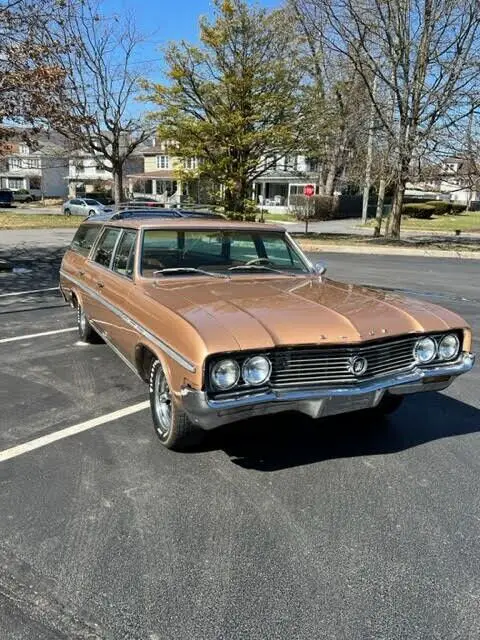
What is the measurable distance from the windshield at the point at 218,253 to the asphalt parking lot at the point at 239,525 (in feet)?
4.03

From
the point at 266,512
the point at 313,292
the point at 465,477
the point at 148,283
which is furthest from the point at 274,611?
the point at 148,283

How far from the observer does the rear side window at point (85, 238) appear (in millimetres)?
6328

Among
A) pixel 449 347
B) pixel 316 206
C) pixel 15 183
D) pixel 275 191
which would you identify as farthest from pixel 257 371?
pixel 15 183

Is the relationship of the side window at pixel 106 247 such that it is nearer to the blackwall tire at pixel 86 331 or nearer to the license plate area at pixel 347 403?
the blackwall tire at pixel 86 331

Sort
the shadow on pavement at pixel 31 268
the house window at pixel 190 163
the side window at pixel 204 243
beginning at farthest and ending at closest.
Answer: the house window at pixel 190 163
the shadow on pavement at pixel 31 268
the side window at pixel 204 243

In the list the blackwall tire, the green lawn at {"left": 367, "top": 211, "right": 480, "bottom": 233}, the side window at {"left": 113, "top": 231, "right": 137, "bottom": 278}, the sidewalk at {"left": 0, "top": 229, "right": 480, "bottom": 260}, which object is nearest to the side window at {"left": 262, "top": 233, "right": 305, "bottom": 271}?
the side window at {"left": 113, "top": 231, "right": 137, "bottom": 278}

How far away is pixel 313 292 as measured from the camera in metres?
4.24

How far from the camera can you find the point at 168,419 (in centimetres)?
387

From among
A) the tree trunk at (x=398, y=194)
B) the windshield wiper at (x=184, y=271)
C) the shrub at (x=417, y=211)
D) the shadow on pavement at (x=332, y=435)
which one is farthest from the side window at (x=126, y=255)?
the shrub at (x=417, y=211)

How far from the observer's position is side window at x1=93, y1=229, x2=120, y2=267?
5.38 m

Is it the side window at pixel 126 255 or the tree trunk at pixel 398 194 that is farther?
the tree trunk at pixel 398 194

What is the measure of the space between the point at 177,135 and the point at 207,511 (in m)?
Answer: 20.4

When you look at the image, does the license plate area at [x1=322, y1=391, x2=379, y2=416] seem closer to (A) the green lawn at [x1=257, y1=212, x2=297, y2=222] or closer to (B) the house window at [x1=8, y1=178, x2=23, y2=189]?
(A) the green lawn at [x1=257, y1=212, x2=297, y2=222]

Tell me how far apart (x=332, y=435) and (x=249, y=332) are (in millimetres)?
1453
